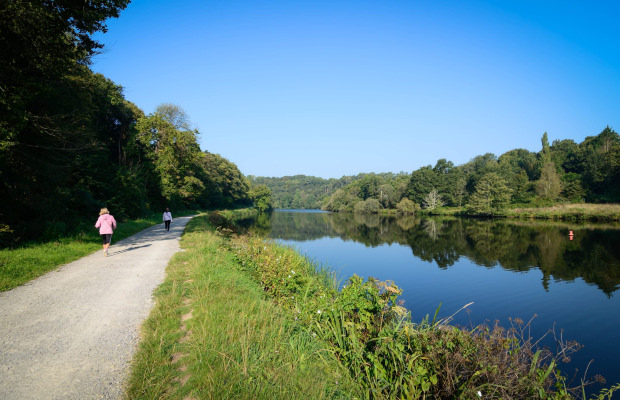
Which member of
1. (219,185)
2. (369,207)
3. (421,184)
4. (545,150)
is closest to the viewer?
(219,185)

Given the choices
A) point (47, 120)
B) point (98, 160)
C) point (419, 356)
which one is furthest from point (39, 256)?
point (98, 160)

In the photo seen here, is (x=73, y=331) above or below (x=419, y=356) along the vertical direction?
above

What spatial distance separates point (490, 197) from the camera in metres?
56.3

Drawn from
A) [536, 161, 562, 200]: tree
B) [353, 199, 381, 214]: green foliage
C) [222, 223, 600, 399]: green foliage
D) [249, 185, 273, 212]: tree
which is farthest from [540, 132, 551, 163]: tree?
[222, 223, 600, 399]: green foliage

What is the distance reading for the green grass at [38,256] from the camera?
21.3ft

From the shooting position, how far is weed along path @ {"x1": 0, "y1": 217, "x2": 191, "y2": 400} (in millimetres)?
3055

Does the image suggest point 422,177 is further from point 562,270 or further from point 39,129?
point 39,129

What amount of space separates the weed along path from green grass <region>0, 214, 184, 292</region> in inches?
12.7

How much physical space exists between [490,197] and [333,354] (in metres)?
63.3

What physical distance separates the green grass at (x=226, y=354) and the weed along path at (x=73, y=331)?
29 cm

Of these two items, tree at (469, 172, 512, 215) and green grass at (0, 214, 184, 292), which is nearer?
green grass at (0, 214, 184, 292)

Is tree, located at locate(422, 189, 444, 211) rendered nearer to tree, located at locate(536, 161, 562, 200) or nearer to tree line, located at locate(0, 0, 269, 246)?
tree, located at locate(536, 161, 562, 200)

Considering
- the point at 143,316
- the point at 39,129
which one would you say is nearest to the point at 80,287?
the point at 143,316

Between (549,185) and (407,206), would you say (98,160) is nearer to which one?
(407,206)
